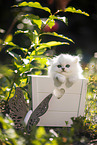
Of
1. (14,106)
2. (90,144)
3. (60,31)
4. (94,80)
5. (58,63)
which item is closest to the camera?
(90,144)

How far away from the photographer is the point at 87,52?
12.8 ft

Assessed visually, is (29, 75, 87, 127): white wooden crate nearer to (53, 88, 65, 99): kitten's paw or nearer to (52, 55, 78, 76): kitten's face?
(53, 88, 65, 99): kitten's paw

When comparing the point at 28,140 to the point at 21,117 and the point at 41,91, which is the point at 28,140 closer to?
the point at 21,117

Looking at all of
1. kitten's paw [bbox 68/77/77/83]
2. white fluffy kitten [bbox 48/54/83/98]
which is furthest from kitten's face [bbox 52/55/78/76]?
kitten's paw [bbox 68/77/77/83]

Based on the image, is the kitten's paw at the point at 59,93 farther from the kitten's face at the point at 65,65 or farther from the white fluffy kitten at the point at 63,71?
the kitten's face at the point at 65,65

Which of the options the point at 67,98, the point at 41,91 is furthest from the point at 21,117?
A: the point at 67,98

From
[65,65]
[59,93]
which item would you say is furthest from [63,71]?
[59,93]

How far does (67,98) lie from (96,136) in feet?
1.57

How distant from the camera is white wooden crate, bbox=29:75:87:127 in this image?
1857mm

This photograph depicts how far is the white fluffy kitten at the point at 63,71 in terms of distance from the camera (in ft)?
6.15

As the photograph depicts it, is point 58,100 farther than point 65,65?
No

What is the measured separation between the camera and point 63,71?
198cm

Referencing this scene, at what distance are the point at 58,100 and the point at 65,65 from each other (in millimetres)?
391

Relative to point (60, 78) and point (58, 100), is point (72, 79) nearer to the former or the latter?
point (60, 78)
